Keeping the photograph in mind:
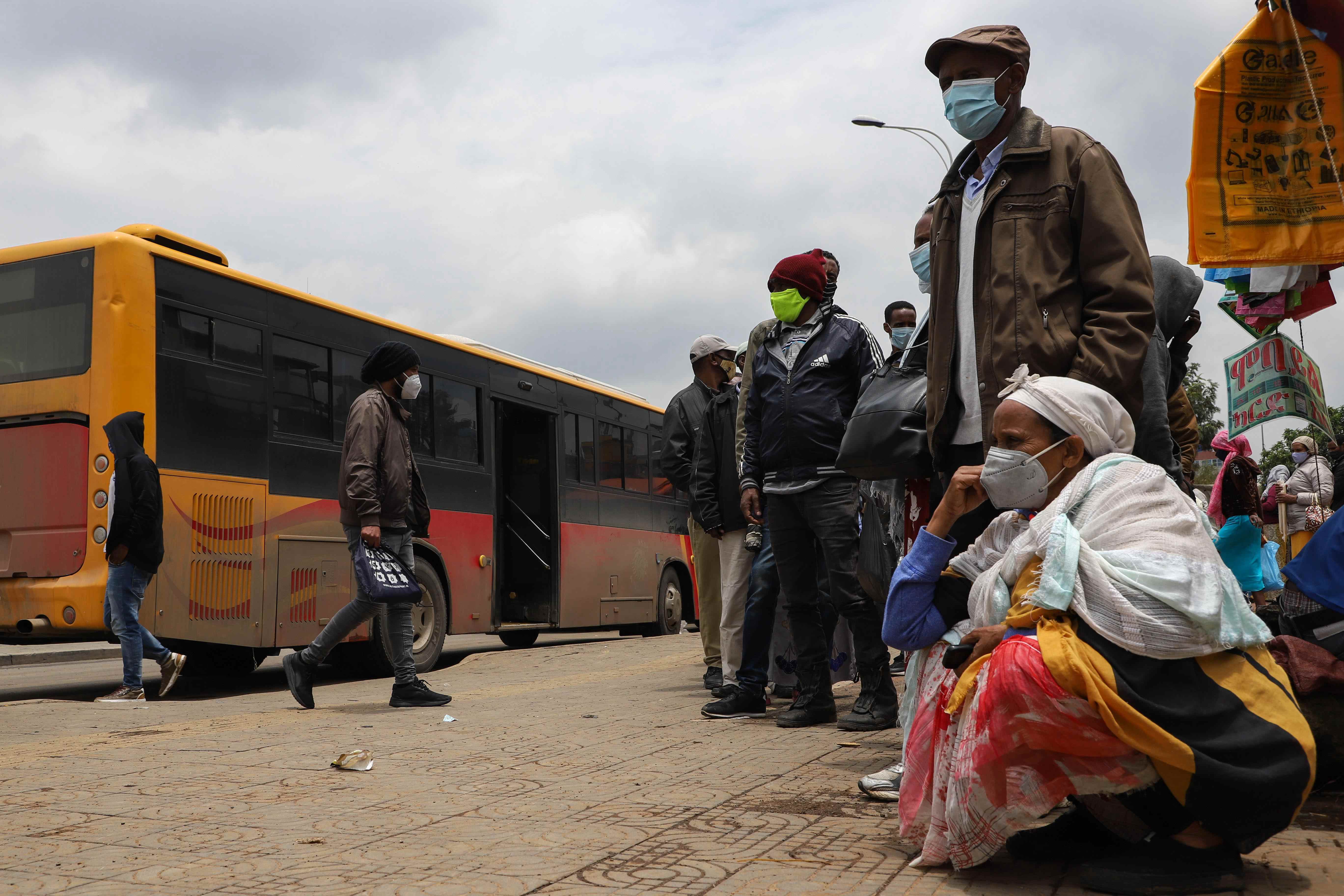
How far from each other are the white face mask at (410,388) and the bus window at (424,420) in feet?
12.6

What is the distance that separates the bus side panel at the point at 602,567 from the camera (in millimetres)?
14195

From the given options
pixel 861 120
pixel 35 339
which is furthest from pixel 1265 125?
pixel 861 120

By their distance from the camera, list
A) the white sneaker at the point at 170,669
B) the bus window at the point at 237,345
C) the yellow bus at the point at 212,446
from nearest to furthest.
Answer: the white sneaker at the point at 170,669, the yellow bus at the point at 212,446, the bus window at the point at 237,345

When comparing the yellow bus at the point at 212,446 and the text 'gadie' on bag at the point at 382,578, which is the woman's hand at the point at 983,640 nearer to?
the text 'gadie' on bag at the point at 382,578

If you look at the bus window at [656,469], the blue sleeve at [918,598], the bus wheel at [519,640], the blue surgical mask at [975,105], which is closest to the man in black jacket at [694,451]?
the blue surgical mask at [975,105]

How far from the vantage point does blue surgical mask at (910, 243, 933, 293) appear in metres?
4.57

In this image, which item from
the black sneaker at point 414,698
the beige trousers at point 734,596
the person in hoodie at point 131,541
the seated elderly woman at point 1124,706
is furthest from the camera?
the person in hoodie at point 131,541

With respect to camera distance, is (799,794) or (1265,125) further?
(1265,125)

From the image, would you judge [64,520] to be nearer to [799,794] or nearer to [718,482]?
[718,482]

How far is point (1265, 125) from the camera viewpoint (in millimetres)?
4523

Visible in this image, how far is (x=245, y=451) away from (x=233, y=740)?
163 inches

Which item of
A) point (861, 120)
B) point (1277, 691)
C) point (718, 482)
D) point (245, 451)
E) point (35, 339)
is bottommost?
point (1277, 691)

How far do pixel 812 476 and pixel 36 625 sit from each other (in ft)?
19.2

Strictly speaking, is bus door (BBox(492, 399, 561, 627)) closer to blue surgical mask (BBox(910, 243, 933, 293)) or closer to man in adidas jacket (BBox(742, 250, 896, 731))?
man in adidas jacket (BBox(742, 250, 896, 731))
